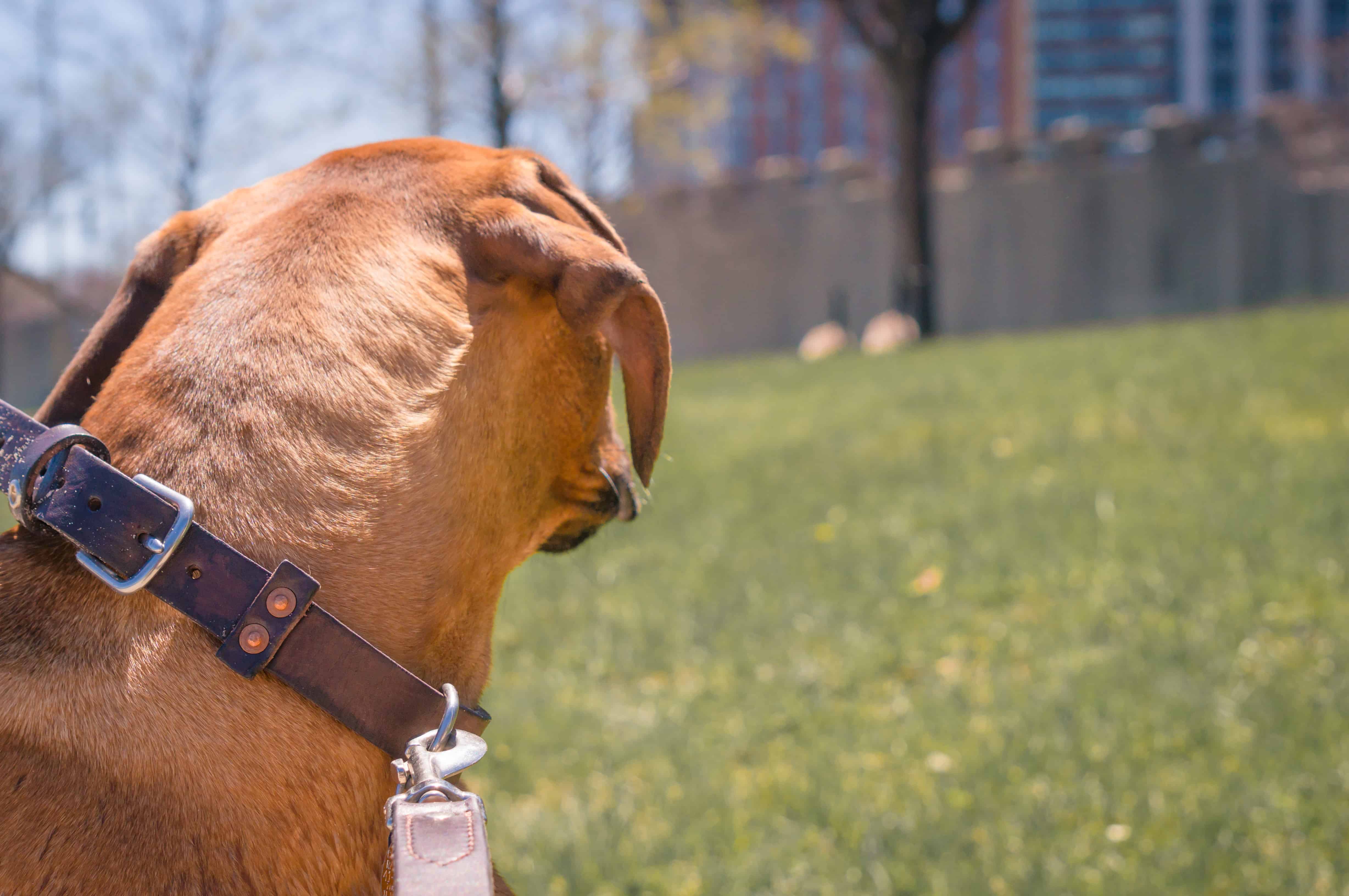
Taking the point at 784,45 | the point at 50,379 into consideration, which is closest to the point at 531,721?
the point at 784,45

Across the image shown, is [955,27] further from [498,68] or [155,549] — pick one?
[155,549]

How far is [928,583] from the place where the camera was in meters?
5.25

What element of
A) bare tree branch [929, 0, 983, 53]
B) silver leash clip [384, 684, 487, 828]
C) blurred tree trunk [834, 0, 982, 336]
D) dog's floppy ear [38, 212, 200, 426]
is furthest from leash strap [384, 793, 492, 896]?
bare tree branch [929, 0, 983, 53]

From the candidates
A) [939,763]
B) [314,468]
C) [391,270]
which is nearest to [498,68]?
[939,763]

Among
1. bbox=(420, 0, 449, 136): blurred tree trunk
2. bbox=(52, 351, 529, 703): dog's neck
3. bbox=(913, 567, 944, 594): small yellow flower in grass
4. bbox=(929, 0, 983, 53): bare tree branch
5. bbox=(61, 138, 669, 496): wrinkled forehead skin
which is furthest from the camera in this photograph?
bbox=(420, 0, 449, 136): blurred tree trunk

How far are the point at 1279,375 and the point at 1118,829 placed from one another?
20.4 feet

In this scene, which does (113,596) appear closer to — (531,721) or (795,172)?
(531,721)

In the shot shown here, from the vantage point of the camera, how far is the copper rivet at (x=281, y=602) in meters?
1.45

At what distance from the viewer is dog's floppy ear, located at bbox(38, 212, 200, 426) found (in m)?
1.93

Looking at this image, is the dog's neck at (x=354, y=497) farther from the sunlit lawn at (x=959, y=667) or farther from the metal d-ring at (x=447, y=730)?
the sunlit lawn at (x=959, y=667)

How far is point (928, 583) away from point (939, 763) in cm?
156

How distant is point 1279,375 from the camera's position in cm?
838

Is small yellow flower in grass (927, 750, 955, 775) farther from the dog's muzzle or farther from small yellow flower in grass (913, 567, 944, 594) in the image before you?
the dog's muzzle

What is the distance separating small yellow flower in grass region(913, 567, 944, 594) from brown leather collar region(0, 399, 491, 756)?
159 inches
